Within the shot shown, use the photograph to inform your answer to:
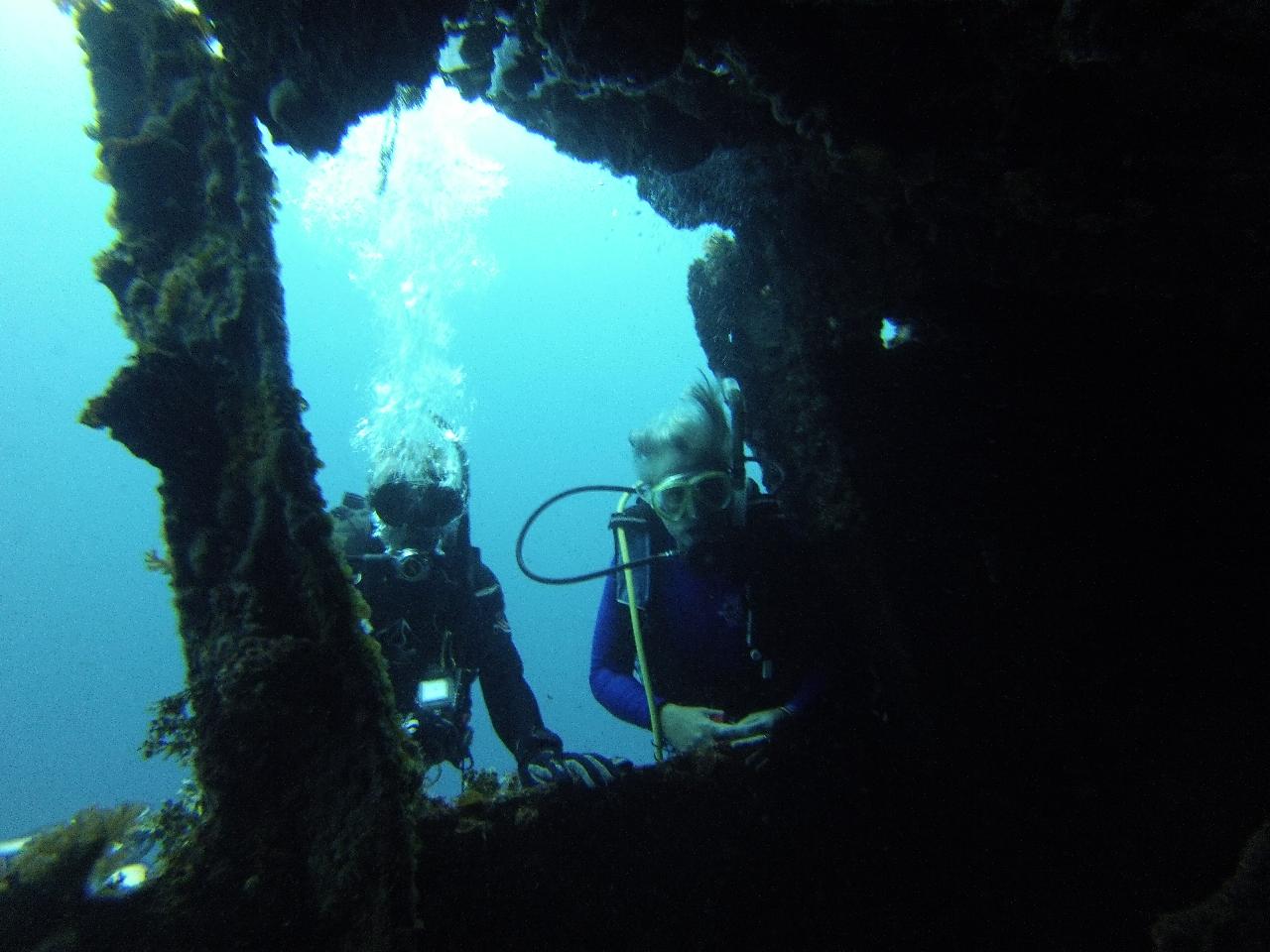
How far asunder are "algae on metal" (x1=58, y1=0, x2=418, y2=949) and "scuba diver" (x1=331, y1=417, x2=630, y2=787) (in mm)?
2508

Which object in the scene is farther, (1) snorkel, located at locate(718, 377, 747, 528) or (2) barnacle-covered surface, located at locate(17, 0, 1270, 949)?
(1) snorkel, located at locate(718, 377, 747, 528)

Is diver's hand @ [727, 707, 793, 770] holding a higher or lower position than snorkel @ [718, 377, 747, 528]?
lower

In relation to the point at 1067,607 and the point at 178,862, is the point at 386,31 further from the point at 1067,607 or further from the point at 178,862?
the point at 1067,607

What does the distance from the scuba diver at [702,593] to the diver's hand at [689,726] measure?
1cm

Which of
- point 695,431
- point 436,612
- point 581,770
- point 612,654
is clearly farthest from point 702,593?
point 436,612

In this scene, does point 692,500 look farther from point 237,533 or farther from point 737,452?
point 237,533

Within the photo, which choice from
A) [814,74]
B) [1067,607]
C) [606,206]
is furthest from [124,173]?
[606,206]

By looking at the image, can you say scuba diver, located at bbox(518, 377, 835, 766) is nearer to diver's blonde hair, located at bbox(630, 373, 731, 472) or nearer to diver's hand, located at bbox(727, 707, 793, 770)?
diver's blonde hair, located at bbox(630, 373, 731, 472)

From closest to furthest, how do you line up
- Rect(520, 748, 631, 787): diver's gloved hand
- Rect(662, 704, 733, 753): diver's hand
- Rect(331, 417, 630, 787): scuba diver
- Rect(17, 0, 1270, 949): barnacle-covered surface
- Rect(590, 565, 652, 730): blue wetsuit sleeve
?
Rect(17, 0, 1270, 949): barnacle-covered surface
Rect(520, 748, 631, 787): diver's gloved hand
Rect(662, 704, 733, 753): diver's hand
Rect(590, 565, 652, 730): blue wetsuit sleeve
Rect(331, 417, 630, 787): scuba diver

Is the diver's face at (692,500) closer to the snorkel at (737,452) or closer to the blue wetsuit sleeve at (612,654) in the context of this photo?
the snorkel at (737,452)

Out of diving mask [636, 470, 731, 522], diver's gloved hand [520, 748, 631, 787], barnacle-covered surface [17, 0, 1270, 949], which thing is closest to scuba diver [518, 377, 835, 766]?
diving mask [636, 470, 731, 522]

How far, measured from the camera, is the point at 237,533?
1.87m

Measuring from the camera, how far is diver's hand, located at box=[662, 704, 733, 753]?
109 inches

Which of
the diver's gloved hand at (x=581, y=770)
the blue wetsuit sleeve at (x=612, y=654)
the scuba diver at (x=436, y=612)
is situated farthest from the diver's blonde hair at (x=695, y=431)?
the scuba diver at (x=436, y=612)
